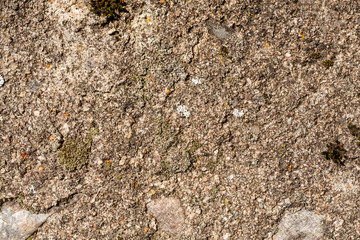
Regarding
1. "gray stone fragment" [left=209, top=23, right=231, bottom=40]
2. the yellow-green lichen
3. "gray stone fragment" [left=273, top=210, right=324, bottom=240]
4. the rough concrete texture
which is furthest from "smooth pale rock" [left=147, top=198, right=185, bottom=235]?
"gray stone fragment" [left=209, top=23, right=231, bottom=40]

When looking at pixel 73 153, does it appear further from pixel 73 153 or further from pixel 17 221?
pixel 17 221

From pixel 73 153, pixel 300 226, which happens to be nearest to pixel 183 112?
pixel 73 153

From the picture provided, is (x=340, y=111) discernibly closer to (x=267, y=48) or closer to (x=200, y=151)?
(x=267, y=48)

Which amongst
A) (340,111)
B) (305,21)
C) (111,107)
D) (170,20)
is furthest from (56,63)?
(340,111)

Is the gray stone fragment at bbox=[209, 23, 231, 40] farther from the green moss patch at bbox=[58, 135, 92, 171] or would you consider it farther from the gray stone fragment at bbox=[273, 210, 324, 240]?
the gray stone fragment at bbox=[273, 210, 324, 240]

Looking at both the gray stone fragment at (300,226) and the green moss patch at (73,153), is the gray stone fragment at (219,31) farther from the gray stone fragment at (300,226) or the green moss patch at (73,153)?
Result: the gray stone fragment at (300,226)

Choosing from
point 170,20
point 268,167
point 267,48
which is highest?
point 170,20

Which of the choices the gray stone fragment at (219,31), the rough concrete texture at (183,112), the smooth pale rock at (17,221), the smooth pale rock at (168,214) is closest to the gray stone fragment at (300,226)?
the rough concrete texture at (183,112)
